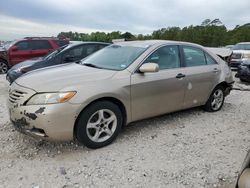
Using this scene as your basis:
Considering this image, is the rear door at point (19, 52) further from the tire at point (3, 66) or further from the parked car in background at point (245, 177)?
the parked car in background at point (245, 177)

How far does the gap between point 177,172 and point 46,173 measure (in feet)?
5.05

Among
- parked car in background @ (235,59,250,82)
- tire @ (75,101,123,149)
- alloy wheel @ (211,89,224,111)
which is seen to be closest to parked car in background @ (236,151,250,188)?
tire @ (75,101,123,149)

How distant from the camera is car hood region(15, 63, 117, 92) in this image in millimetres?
3611

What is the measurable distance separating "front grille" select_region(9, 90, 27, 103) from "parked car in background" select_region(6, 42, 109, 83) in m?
3.68

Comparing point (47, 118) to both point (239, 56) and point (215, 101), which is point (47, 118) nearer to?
point (215, 101)

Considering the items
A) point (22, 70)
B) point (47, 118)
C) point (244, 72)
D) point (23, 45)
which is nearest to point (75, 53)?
point (22, 70)

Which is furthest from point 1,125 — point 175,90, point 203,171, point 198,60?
point 198,60

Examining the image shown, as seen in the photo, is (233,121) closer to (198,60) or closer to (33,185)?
(198,60)

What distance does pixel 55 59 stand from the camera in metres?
7.86

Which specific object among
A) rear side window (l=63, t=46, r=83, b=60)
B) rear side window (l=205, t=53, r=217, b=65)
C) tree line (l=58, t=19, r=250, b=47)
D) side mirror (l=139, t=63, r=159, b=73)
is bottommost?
tree line (l=58, t=19, r=250, b=47)

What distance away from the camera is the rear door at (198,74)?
5.02m

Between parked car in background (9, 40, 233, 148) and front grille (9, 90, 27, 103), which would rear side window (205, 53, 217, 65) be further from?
front grille (9, 90, 27, 103)

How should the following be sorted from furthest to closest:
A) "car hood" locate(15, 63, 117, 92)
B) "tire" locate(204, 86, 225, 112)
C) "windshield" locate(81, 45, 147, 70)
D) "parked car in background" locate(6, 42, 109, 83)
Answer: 1. "parked car in background" locate(6, 42, 109, 83)
2. "tire" locate(204, 86, 225, 112)
3. "windshield" locate(81, 45, 147, 70)
4. "car hood" locate(15, 63, 117, 92)

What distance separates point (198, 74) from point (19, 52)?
345 inches
